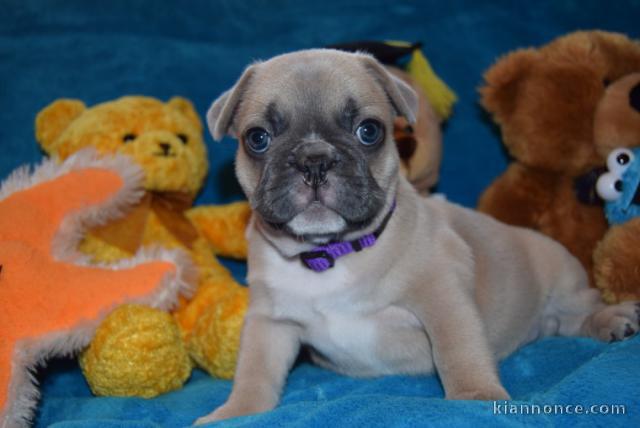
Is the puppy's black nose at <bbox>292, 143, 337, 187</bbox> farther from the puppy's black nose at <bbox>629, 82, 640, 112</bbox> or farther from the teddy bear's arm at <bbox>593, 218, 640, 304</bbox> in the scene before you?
the puppy's black nose at <bbox>629, 82, 640, 112</bbox>

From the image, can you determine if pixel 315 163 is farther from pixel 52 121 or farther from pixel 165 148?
pixel 52 121

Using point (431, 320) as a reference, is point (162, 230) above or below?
below

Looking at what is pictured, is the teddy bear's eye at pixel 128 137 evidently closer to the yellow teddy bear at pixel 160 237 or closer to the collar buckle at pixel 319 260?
the yellow teddy bear at pixel 160 237

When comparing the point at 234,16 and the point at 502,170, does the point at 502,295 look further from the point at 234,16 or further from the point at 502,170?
the point at 234,16

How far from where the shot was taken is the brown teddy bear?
368cm

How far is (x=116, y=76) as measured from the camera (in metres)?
4.30

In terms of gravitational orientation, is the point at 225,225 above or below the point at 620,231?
below

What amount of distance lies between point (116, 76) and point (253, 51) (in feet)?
2.67

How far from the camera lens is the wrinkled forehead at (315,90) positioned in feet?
9.13

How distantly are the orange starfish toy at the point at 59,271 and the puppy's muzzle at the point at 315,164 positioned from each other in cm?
92

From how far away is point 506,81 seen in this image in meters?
3.87

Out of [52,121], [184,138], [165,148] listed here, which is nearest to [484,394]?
[165,148]

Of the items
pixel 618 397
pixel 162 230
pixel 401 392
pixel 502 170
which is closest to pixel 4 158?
pixel 162 230

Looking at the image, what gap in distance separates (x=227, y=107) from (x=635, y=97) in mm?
1942
